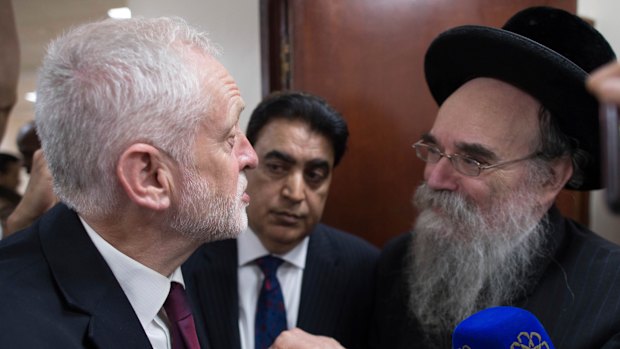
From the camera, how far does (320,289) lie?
1.92 m

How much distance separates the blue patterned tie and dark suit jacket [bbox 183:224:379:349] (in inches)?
2.8

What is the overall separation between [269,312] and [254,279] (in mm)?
145

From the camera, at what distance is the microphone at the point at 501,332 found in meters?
1.08

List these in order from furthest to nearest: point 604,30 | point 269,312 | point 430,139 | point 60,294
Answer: point 604,30 < point 269,312 < point 430,139 < point 60,294

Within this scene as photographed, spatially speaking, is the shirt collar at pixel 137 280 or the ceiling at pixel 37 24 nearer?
the shirt collar at pixel 137 280

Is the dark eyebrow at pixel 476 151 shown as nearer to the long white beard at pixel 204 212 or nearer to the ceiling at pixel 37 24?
the long white beard at pixel 204 212

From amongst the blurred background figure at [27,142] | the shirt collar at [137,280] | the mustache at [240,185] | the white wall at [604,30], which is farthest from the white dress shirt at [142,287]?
the white wall at [604,30]

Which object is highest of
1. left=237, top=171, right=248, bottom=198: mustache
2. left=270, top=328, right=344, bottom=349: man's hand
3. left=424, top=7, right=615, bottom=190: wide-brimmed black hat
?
left=424, top=7, right=615, bottom=190: wide-brimmed black hat

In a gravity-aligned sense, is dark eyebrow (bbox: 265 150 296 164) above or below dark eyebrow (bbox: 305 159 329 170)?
above

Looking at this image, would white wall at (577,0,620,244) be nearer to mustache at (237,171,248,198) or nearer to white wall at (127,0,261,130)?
white wall at (127,0,261,130)

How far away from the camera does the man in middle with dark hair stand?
1849 mm

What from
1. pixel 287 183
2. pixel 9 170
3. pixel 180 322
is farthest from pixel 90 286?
pixel 9 170

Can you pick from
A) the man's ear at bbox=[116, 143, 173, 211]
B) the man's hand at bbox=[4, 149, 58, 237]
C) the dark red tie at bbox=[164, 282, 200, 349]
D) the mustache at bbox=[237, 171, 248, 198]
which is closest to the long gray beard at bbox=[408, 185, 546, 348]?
the mustache at bbox=[237, 171, 248, 198]

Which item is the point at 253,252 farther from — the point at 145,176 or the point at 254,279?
the point at 145,176
